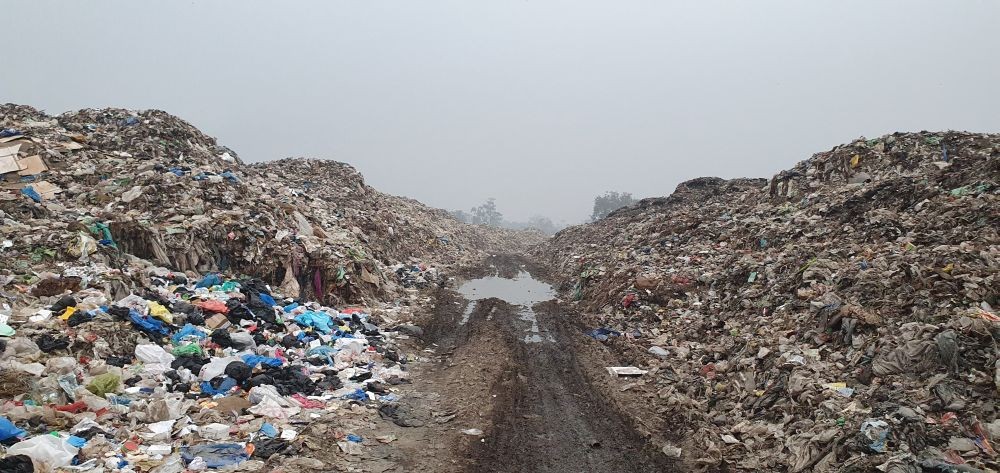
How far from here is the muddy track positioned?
479 centimetres

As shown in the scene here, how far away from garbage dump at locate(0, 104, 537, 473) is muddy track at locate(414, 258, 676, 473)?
1149mm

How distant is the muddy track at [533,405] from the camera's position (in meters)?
4.79

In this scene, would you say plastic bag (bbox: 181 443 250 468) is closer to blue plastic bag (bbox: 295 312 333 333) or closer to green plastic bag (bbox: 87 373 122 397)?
green plastic bag (bbox: 87 373 122 397)

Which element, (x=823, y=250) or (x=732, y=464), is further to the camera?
(x=823, y=250)

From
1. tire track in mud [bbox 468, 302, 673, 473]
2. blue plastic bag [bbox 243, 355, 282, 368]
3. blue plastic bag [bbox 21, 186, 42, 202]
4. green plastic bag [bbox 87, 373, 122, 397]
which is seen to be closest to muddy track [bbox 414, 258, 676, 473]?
tire track in mud [bbox 468, 302, 673, 473]

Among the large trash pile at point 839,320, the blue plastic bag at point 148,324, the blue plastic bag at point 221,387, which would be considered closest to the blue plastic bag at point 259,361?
the blue plastic bag at point 221,387

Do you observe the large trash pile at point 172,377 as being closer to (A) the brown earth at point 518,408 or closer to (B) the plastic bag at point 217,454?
(B) the plastic bag at point 217,454

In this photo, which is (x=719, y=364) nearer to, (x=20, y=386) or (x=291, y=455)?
(x=291, y=455)

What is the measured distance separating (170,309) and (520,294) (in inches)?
367

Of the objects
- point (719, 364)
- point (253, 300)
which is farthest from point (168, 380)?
point (719, 364)

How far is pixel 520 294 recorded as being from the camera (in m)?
14.4

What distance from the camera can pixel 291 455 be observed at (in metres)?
4.44

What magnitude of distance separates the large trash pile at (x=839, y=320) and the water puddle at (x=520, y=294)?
4.20ft

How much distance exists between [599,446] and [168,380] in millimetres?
4945
